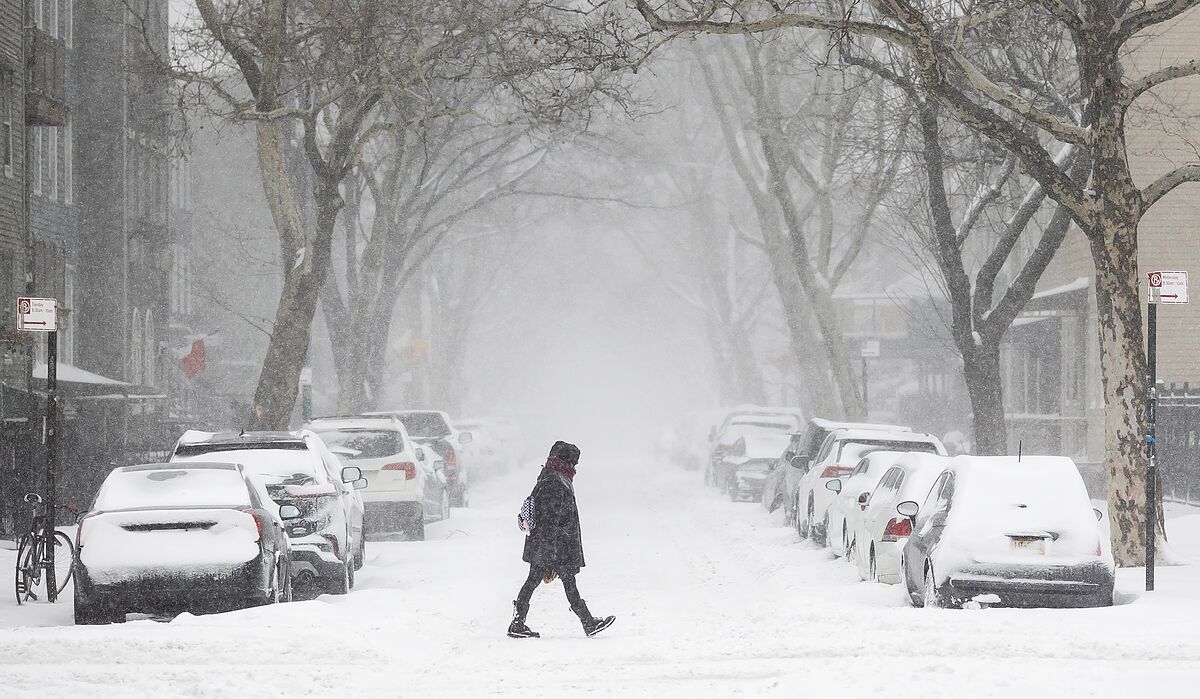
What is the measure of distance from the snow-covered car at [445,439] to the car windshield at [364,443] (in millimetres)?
7019

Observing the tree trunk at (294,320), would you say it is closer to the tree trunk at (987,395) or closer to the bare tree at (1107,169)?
the bare tree at (1107,169)

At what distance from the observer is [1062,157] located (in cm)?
2380

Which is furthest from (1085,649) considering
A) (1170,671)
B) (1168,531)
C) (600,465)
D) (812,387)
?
(600,465)

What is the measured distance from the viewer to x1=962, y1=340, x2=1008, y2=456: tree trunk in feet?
78.2

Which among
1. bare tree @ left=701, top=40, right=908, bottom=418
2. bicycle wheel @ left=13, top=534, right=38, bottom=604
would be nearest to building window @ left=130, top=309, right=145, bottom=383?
bare tree @ left=701, top=40, right=908, bottom=418

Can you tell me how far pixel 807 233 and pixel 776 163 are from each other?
26.6m

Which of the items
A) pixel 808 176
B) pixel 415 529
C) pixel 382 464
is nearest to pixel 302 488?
pixel 382 464

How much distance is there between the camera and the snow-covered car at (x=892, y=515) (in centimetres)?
1580

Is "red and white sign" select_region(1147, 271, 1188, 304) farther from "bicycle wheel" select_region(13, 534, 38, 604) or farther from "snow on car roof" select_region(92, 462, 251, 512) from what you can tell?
"bicycle wheel" select_region(13, 534, 38, 604)

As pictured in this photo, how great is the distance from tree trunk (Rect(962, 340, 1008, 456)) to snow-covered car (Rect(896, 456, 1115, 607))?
33.5 ft

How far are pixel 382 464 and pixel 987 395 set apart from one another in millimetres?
8743

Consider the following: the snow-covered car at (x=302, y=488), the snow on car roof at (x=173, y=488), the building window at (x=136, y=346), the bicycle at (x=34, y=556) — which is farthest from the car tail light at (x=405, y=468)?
the building window at (x=136, y=346)

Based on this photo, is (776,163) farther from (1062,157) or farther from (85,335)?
(85,335)

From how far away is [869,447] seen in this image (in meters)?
21.9
